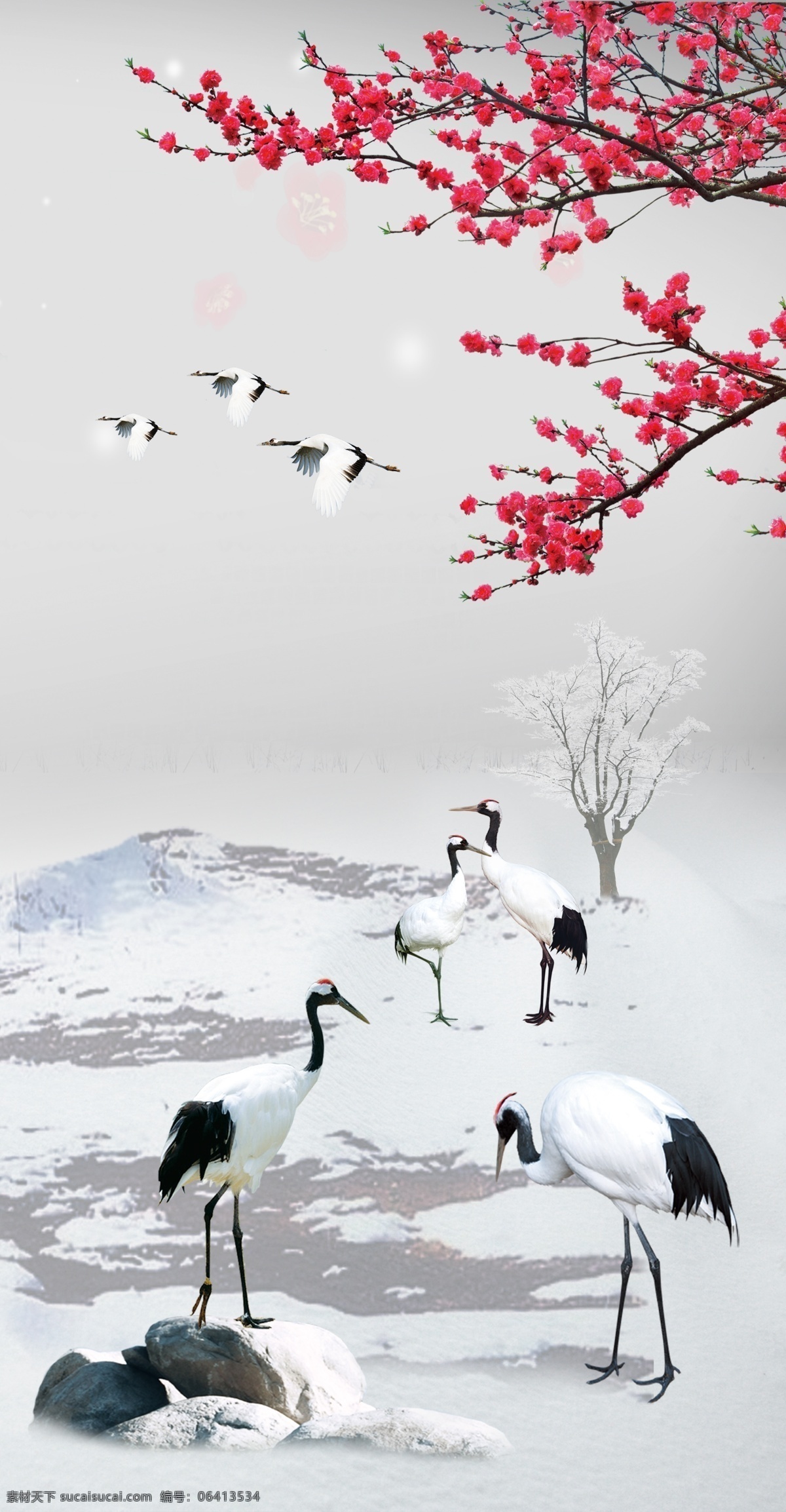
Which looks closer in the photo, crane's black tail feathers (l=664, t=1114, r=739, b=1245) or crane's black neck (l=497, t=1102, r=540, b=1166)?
crane's black tail feathers (l=664, t=1114, r=739, b=1245)

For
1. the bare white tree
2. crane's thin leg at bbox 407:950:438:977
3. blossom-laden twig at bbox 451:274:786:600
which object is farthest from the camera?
the bare white tree

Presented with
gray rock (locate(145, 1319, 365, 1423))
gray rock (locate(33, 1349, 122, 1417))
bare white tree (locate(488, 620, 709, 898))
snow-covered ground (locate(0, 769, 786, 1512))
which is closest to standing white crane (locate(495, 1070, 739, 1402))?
snow-covered ground (locate(0, 769, 786, 1512))

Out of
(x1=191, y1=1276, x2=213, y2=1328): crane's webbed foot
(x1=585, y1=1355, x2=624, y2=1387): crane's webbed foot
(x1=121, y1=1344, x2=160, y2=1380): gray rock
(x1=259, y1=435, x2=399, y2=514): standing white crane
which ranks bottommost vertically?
(x1=121, y1=1344, x2=160, y2=1380): gray rock

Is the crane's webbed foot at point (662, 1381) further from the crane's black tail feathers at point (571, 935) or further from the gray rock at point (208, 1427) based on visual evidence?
the crane's black tail feathers at point (571, 935)

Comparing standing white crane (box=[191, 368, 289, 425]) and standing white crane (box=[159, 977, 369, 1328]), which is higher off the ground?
standing white crane (box=[191, 368, 289, 425])

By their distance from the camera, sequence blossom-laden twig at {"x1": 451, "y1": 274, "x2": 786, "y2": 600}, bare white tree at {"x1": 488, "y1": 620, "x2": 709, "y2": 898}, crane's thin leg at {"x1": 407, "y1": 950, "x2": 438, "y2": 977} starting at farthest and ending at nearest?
bare white tree at {"x1": 488, "y1": 620, "x2": 709, "y2": 898}, crane's thin leg at {"x1": 407, "y1": 950, "x2": 438, "y2": 977}, blossom-laden twig at {"x1": 451, "y1": 274, "x2": 786, "y2": 600}

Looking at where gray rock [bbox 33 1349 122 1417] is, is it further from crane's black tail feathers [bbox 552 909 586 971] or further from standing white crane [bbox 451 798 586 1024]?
crane's black tail feathers [bbox 552 909 586 971]

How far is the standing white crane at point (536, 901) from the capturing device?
176 inches

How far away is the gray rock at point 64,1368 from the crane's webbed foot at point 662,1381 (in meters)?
1.45

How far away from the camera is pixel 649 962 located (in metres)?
5.39

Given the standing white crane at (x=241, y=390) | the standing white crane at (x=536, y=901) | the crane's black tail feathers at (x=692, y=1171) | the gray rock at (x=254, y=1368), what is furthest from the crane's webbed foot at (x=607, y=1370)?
the standing white crane at (x=241, y=390)

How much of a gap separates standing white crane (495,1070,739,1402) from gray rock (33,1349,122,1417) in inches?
48.6

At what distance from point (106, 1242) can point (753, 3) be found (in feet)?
14.0

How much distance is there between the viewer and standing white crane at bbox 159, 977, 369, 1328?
3.37 meters
